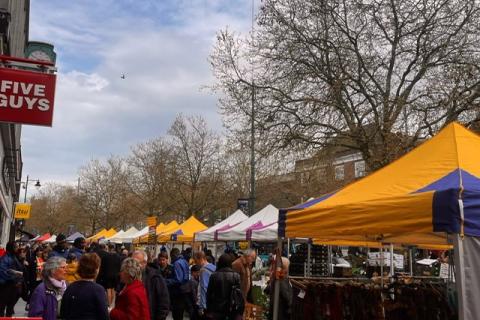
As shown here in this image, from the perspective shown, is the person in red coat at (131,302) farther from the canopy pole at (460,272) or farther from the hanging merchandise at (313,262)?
the hanging merchandise at (313,262)

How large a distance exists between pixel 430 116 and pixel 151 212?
3512 centimetres

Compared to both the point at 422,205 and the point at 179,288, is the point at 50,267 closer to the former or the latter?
the point at 422,205

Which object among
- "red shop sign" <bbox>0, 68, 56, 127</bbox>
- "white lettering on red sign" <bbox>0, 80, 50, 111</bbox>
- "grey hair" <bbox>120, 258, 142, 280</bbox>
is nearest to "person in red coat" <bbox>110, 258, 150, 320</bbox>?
"grey hair" <bbox>120, 258, 142, 280</bbox>

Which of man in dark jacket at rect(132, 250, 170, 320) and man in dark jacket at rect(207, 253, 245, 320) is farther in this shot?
man in dark jacket at rect(207, 253, 245, 320)

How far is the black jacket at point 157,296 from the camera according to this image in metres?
7.36

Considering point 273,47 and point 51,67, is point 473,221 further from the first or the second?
point 273,47

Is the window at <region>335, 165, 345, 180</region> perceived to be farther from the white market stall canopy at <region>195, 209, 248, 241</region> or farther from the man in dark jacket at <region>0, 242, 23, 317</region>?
the man in dark jacket at <region>0, 242, 23, 317</region>

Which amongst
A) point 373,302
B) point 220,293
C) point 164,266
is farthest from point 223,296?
point 164,266

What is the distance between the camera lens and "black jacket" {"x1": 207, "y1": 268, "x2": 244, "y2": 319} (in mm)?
7934

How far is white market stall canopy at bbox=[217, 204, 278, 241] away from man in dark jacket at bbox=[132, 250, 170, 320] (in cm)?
767

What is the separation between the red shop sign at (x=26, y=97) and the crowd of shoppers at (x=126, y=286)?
68.3 inches

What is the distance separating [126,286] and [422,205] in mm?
3252

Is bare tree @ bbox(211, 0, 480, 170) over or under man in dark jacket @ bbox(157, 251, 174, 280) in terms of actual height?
over

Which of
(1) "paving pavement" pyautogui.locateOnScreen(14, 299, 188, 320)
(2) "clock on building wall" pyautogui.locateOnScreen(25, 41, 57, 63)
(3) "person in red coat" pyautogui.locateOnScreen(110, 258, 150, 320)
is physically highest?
(2) "clock on building wall" pyautogui.locateOnScreen(25, 41, 57, 63)
